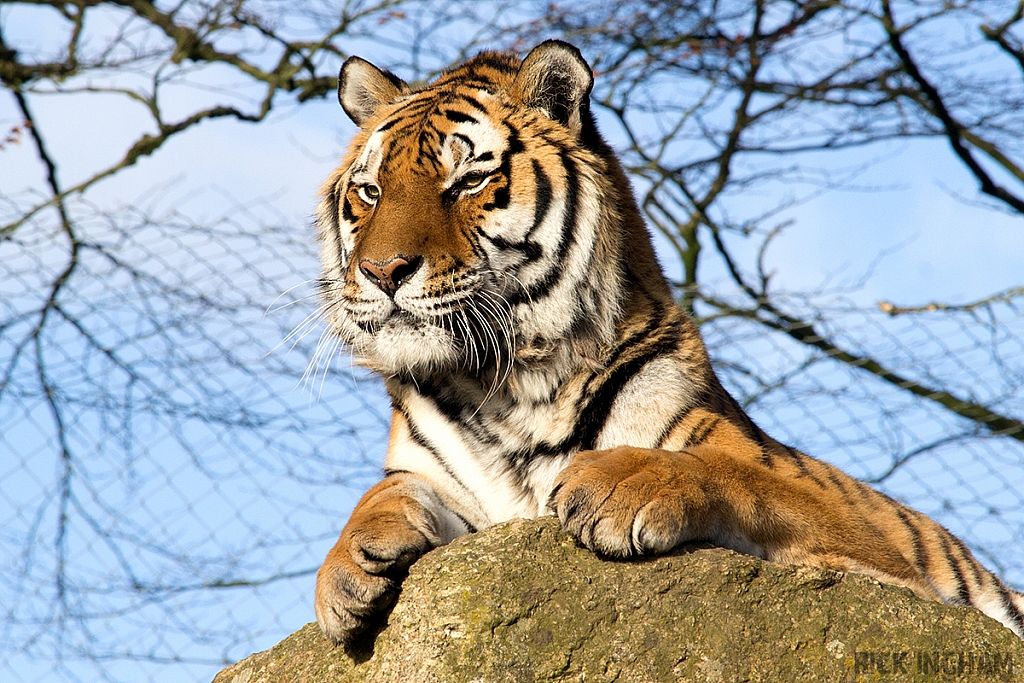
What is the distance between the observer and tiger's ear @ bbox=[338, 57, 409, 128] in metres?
2.49

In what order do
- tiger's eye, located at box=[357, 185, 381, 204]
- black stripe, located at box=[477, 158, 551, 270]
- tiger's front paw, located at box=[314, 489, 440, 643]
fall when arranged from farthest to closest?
1. tiger's eye, located at box=[357, 185, 381, 204]
2. black stripe, located at box=[477, 158, 551, 270]
3. tiger's front paw, located at box=[314, 489, 440, 643]

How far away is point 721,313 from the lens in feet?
19.7

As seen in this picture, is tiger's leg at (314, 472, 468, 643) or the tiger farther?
the tiger

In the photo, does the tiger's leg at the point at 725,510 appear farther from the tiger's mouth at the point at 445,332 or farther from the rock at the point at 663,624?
the tiger's mouth at the point at 445,332

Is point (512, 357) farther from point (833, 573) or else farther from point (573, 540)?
point (833, 573)

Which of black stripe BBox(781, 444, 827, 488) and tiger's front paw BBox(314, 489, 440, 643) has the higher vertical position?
tiger's front paw BBox(314, 489, 440, 643)

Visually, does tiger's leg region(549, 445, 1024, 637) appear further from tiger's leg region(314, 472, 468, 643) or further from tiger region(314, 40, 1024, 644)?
tiger's leg region(314, 472, 468, 643)

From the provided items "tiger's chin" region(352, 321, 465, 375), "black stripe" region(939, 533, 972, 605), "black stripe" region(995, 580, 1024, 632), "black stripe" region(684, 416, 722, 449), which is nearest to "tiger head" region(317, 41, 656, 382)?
"tiger's chin" region(352, 321, 465, 375)

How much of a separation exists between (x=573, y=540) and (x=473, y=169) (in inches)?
33.0

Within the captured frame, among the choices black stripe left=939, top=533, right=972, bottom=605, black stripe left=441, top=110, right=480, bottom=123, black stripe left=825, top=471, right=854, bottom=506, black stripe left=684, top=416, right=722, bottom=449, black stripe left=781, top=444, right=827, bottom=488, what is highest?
black stripe left=441, top=110, right=480, bottom=123

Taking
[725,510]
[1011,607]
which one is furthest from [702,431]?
[1011,607]

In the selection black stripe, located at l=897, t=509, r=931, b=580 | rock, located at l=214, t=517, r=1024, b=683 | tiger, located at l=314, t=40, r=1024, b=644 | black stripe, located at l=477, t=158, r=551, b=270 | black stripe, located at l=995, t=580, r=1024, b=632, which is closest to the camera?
rock, located at l=214, t=517, r=1024, b=683

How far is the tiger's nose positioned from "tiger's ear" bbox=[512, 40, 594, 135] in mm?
533

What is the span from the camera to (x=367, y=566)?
1666 mm
